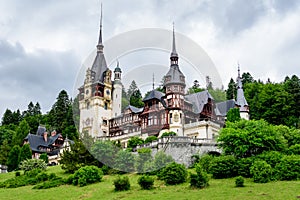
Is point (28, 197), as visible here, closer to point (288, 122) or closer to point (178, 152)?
point (178, 152)

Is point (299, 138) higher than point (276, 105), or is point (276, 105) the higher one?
point (276, 105)

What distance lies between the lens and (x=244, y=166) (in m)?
34.8

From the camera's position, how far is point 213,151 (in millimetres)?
42500

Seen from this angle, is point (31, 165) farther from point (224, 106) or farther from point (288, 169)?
point (288, 169)

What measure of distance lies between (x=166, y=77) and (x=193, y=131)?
99.5 feet

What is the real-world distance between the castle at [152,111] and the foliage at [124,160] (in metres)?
2.63

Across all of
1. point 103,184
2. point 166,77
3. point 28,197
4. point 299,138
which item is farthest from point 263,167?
point 28,197

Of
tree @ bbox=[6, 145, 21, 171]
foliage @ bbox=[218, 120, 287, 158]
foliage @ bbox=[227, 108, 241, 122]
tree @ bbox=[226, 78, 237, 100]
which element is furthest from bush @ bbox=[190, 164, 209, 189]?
tree @ bbox=[226, 78, 237, 100]

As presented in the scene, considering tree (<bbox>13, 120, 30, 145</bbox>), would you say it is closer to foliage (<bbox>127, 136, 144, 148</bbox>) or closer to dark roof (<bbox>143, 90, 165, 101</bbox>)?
dark roof (<bbox>143, 90, 165, 101</bbox>)

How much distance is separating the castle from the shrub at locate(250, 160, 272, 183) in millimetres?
5262

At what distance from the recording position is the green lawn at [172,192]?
27.6 m

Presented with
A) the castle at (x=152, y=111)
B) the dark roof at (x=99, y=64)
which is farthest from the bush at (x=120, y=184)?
the dark roof at (x=99, y=64)

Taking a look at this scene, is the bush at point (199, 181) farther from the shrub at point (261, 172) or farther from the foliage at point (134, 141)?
the foliage at point (134, 141)

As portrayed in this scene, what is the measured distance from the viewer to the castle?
24766 millimetres
